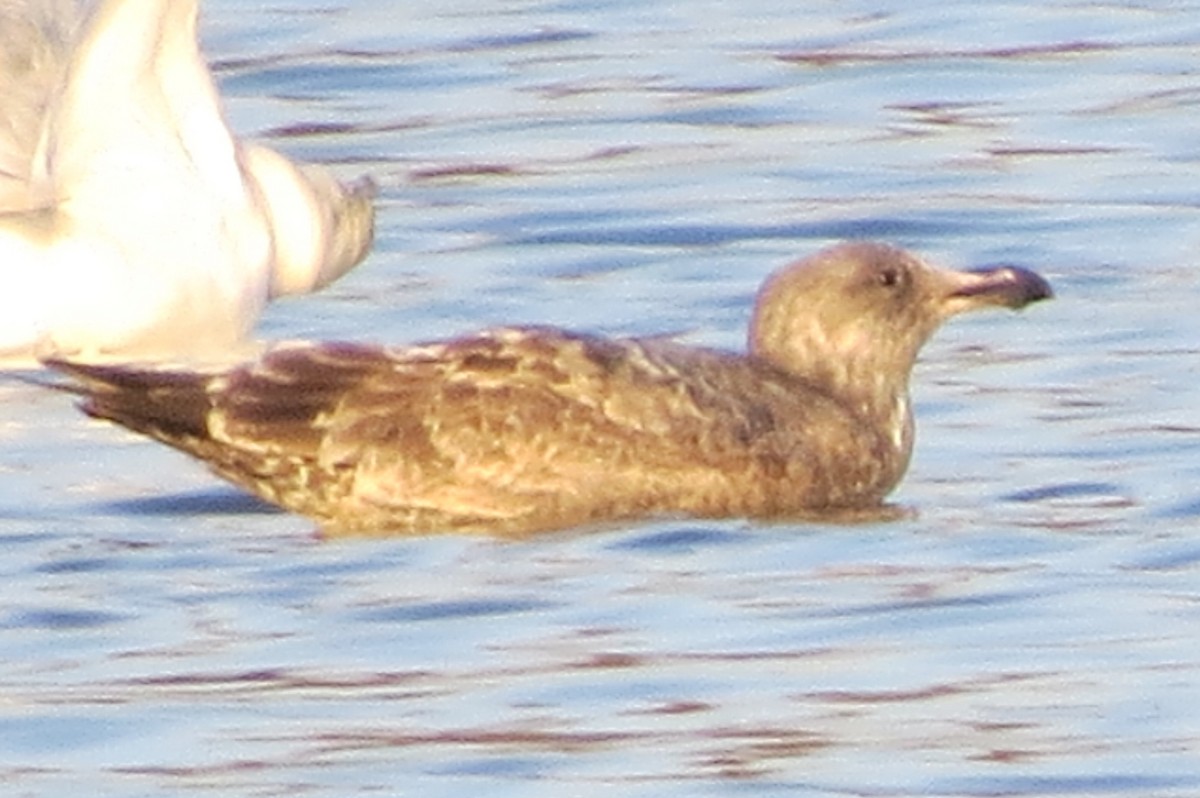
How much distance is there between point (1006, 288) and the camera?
438 inches

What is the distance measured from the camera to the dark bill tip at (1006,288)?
11070mm

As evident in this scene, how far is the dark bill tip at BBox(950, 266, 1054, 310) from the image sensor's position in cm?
1107

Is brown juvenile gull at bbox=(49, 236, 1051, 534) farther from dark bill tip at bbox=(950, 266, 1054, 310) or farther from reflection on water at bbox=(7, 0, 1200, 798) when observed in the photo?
dark bill tip at bbox=(950, 266, 1054, 310)

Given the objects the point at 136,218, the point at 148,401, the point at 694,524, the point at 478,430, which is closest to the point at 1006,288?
the point at 694,524

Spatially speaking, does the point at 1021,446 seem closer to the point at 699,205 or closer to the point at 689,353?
the point at 689,353

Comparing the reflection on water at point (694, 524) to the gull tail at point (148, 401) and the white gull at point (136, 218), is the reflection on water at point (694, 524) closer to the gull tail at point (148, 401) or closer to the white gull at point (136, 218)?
the gull tail at point (148, 401)

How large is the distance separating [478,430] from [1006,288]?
122 centimetres

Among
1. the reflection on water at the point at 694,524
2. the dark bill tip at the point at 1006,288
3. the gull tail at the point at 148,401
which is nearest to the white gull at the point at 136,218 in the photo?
the reflection on water at the point at 694,524

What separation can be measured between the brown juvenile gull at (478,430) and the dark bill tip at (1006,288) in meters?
0.59

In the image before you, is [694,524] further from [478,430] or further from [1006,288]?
[1006,288]

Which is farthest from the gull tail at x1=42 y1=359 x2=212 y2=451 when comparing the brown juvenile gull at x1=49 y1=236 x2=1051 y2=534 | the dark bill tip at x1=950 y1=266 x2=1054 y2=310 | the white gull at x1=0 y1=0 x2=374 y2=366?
the white gull at x1=0 y1=0 x2=374 y2=366

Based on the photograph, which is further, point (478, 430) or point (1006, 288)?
point (1006, 288)

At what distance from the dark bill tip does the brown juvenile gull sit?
594 mm

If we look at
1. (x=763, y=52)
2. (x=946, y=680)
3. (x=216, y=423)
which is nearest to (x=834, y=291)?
(x=216, y=423)
